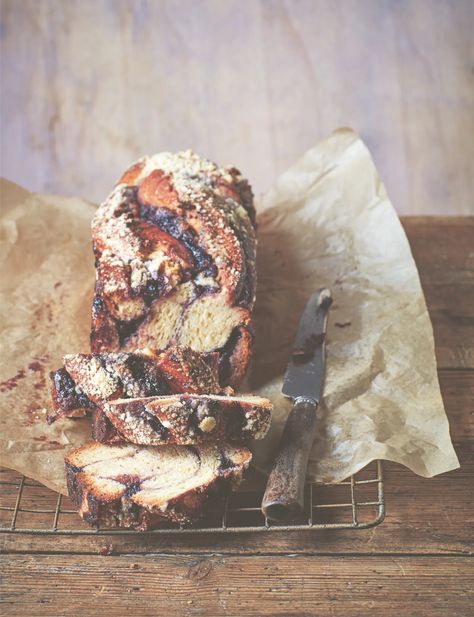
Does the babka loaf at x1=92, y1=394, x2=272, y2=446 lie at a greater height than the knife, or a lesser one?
greater

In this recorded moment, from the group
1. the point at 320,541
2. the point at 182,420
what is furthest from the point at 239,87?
the point at 320,541

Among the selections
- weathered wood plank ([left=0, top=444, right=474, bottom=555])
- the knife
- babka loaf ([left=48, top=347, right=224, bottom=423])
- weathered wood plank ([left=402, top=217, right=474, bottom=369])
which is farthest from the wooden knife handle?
weathered wood plank ([left=402, top=217, right=474, bottom=369])

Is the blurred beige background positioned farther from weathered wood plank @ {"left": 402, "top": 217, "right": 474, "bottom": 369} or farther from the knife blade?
the knife blade

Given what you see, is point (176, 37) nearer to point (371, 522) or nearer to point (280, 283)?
point (280, 283)

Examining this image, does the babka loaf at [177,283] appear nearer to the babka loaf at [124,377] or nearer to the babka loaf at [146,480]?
the babka loaf at [124,377]

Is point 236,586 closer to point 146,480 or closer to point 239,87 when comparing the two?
point 146,480

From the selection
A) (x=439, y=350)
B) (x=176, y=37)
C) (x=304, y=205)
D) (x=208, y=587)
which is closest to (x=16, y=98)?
(x=176, y=37)
